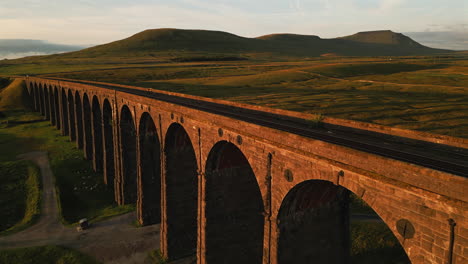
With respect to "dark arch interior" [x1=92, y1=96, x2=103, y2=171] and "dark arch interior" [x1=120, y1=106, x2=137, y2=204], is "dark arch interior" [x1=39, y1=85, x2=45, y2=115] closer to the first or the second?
"dark arch interior" [x1=92, y1=96, x2=103, y2=171]

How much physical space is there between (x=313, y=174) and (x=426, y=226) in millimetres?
5141

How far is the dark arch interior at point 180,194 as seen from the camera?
3025 cm

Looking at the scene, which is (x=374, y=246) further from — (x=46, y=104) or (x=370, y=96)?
(x=46, y=104)

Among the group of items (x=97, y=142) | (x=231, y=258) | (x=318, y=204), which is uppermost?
(x=318, y=204)

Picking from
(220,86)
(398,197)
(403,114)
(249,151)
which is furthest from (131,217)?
(220,86)

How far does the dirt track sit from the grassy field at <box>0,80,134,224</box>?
6.45 ft

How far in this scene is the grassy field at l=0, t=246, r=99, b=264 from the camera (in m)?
29.9

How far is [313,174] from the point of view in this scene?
1452cm

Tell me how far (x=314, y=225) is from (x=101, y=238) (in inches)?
1004

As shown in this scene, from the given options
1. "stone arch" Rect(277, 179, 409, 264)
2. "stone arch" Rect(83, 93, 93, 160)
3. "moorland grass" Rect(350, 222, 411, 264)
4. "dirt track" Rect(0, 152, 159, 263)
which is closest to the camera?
"stone arch" Rect(277, 179, 409, 264)

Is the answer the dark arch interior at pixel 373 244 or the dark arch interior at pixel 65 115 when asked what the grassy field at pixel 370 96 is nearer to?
the dark arch interior at pixel 373 244

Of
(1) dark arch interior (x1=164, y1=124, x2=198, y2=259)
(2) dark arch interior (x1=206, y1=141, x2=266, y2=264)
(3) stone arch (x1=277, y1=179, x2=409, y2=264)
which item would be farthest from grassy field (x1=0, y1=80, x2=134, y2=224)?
(3) stone arch (x1=277, y1=179, x2=409, y2=264)

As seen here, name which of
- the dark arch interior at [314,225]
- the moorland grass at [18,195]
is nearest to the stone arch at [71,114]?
the moorland grass at [18,195]

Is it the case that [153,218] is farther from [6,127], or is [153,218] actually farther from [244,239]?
[6,127]
